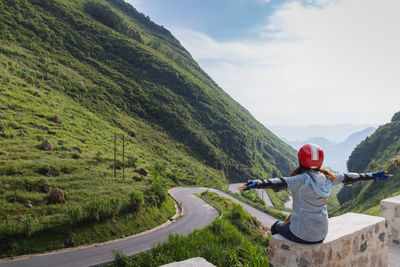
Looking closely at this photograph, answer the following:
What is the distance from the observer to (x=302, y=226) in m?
3.47

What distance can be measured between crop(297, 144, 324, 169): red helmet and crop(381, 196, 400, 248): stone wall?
442cm

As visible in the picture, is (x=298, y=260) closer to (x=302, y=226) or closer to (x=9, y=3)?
(x=302, y=226)

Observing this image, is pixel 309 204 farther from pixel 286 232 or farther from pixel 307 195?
pixel 286 232

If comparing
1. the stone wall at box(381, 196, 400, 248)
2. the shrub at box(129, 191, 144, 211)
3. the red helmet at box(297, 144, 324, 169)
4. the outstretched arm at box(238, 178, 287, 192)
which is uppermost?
the red helmet at box(297, 144, 324, 169)

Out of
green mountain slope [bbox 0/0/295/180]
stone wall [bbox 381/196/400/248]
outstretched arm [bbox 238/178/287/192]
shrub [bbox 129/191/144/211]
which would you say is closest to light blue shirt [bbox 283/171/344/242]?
outstretched arm [bbox 238/178/287/192]

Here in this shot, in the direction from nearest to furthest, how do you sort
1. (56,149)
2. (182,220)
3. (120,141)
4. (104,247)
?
(104,247) < (182,220) < (56,149) < (120,141)

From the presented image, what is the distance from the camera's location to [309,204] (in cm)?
349

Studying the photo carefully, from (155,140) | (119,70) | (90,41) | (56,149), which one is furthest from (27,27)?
(56,149)

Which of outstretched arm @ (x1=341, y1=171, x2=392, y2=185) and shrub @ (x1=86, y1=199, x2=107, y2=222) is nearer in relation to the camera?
outstretched arm @ (x1=341, y1=171, x2=392, y2=185)

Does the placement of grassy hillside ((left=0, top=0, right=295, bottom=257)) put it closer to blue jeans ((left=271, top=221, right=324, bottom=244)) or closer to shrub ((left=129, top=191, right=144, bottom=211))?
shrub ((left=129, top=191, right=144, bottom=211))

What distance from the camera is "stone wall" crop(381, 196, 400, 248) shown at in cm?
616

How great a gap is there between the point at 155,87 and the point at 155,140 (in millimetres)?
39710

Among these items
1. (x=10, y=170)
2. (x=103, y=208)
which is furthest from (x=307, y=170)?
(x=10, y=170)

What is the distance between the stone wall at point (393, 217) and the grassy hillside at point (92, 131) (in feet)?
69.2
